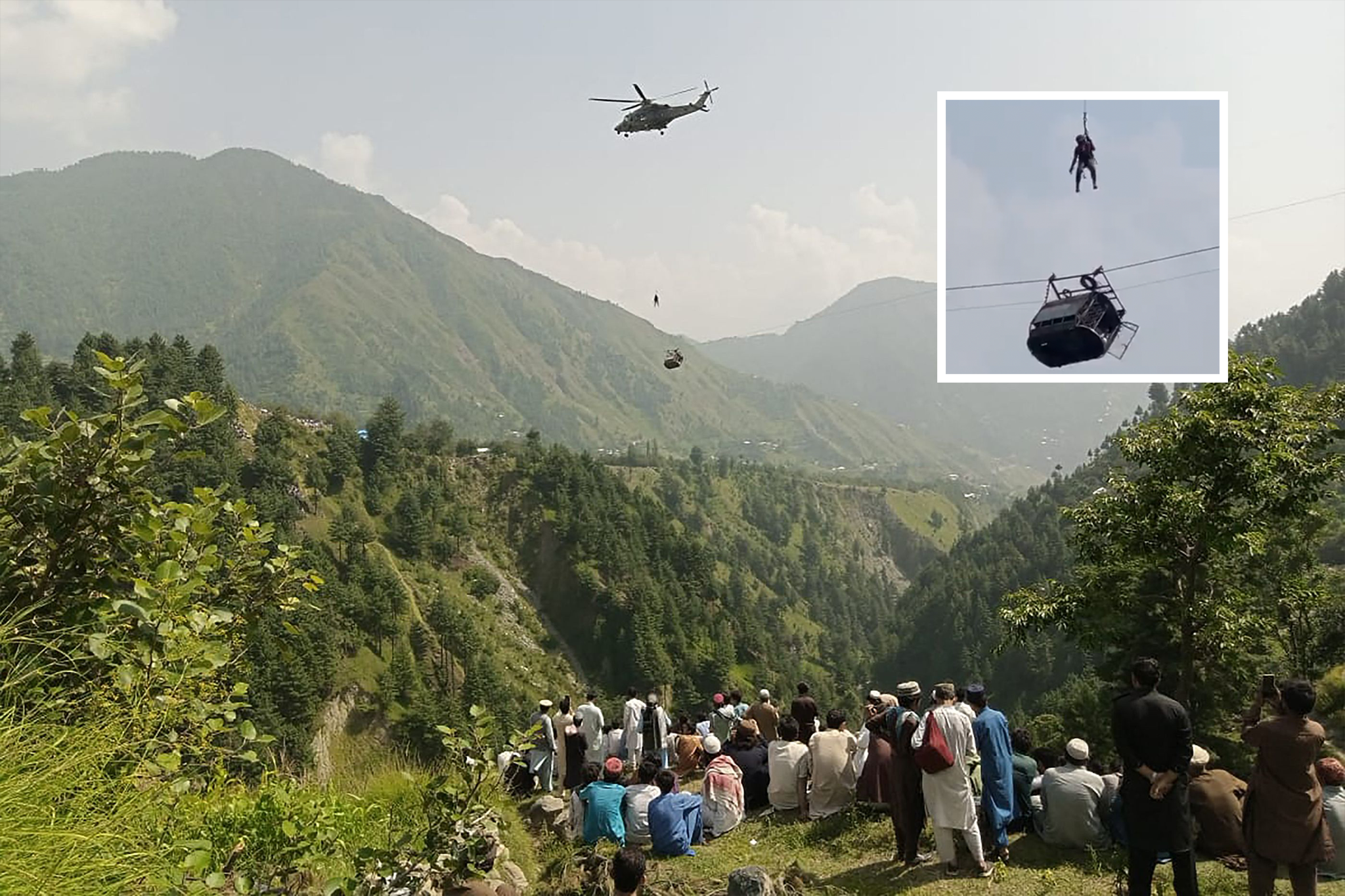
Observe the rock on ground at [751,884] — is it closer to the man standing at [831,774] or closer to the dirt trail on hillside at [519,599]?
the man standing at [831,774]

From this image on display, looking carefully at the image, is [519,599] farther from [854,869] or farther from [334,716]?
[854,869]

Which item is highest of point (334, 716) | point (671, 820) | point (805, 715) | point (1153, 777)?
point (1153, 777)

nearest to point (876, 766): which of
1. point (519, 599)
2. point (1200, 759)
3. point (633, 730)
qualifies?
point (1200, 759)

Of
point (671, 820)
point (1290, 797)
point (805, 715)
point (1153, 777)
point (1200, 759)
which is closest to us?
point (1153, 777)

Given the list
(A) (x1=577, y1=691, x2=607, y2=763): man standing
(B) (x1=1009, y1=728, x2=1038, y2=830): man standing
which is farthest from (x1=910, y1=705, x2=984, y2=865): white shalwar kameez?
(A) (x1=577, y1=691, x2=607, y2=763): man standing

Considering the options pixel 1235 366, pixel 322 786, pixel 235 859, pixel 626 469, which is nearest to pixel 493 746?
pixel 235 859

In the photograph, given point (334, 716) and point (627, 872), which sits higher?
point (627, 872)
